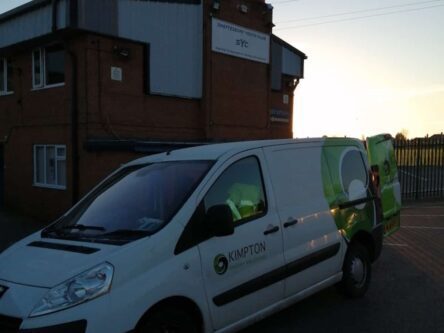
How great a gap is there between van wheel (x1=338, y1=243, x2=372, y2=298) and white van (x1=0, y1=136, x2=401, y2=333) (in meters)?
0.02

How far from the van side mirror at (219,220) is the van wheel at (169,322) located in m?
0.67

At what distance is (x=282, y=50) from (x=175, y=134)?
7.06 metres

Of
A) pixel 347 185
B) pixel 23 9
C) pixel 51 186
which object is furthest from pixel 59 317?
pixel 23 9

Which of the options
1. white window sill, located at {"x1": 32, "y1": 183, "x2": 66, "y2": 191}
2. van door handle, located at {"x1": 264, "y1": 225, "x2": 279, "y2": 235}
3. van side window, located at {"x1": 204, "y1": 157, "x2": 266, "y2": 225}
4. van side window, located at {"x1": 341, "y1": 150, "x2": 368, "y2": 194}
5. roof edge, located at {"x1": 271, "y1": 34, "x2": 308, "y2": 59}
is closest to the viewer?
van side window, located at {"x1": 204, "y1": 157, "x2": 266, "y2": 225}

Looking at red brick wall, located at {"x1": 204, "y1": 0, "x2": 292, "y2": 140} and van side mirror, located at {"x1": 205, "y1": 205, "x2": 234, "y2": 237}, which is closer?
van side mirror, located at {"x1": 205, "y1": 205, "x2": 234, "y2": 237}

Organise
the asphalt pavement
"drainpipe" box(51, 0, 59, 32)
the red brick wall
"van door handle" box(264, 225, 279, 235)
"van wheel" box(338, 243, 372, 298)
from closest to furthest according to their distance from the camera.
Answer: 1. "van door handle" box(264, 225, 279, 235)
2. the asphalt pavement
3. "van wheel" box(338, 243, 372, 298)
4. "drainpipe" box(51, 0, 59, 32)
5. the red brick wall

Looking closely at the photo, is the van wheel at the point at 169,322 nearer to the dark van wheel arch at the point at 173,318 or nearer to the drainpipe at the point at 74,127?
the dark van wheel arch at the point at 173,318

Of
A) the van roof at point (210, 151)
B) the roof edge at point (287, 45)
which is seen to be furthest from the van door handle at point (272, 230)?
the roof edge at point (287, 45)

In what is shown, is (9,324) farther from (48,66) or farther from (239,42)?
(239,42)

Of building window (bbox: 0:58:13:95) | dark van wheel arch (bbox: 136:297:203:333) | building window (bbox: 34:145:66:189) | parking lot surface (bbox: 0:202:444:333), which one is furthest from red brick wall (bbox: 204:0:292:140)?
dark van wheel arch (bbox: 136:297:203:333)

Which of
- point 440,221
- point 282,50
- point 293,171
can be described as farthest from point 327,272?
point 282,50

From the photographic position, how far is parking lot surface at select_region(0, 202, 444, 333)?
5.29 m

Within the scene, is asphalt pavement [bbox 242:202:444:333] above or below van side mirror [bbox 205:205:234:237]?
below

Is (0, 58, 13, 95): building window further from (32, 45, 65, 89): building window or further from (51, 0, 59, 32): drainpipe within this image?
(51, 0, 59, 32): drainpipe
